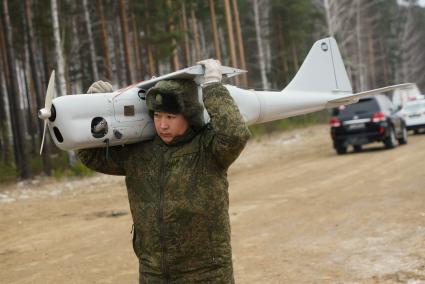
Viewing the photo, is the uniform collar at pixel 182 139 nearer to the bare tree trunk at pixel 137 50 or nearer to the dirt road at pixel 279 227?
the dirt road at pixel 279 227

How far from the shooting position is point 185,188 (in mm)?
3012

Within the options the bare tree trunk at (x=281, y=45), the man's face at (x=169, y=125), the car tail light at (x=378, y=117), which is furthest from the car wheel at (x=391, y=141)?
the bare tree trunk at (x=281, y=45)

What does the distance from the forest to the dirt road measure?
17.9 ft

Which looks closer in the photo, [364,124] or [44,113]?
[44,113]

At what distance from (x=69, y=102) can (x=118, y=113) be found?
0.28 meters

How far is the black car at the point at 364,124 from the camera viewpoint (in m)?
16.7

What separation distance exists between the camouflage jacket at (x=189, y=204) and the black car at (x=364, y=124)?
566 inches

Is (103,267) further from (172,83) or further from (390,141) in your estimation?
(390,141)

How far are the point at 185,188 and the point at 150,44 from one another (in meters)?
24.6

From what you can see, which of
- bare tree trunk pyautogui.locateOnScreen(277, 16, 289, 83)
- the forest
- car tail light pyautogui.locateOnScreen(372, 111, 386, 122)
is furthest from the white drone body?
bare tree trunk pyautogui.locateOnScreen(277, 16, 289, 83)

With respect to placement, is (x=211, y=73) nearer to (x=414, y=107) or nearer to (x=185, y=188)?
(x=185, y=188)

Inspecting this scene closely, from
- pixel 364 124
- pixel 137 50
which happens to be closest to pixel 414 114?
pixel 364 124

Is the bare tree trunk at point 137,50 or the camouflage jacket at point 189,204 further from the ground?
the bare tree trunk at point 137,50

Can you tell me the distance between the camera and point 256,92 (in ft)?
12.8
